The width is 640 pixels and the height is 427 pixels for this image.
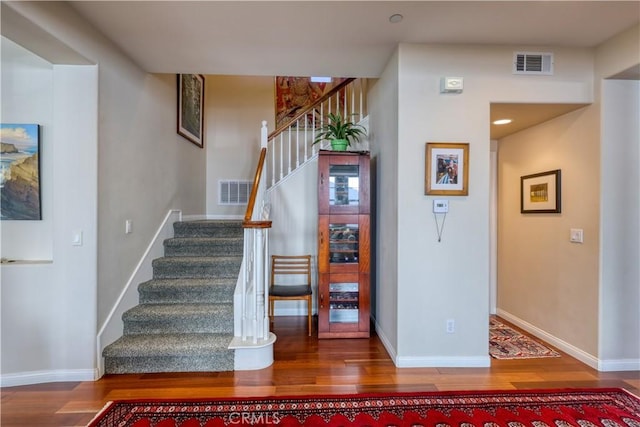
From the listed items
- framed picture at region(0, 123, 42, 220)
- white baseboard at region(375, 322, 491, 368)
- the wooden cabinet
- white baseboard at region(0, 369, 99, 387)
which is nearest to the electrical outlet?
white baseboard at region(375, 322, 491, 368)

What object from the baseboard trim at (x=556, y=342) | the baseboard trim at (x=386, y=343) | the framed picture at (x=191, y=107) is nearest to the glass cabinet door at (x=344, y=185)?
the baseboard trim at (x=386, y=343)

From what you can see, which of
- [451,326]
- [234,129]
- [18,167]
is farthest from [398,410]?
[234,129]

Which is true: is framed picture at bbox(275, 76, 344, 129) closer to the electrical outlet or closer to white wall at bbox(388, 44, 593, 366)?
white wall at bbox(388, 44, 593, 366)

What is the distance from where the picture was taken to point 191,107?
167 inches

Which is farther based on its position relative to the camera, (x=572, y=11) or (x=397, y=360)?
(x=397, y=360)

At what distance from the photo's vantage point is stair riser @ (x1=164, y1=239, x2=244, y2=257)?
3.51 metres

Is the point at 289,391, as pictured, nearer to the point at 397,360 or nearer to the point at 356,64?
the point at 397,360

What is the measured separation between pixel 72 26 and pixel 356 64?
228 cm

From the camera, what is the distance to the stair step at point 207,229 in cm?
377

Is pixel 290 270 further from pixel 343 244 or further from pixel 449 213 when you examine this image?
pixel 449 213

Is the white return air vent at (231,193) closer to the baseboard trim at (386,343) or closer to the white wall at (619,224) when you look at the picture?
the baseboard trim at (386,343)

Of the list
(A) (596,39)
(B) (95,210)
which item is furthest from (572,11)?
(B) (95,210)

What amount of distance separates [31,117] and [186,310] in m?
2.06

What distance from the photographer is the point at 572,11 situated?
211 centimetres
